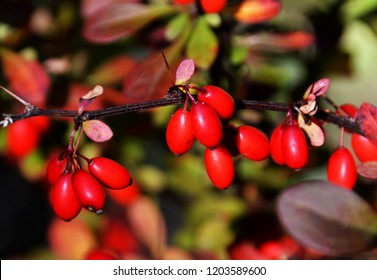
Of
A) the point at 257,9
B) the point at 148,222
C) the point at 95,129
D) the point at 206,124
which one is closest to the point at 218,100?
the point at 206,124

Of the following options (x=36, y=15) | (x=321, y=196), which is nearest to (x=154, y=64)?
(x=321, y=196)

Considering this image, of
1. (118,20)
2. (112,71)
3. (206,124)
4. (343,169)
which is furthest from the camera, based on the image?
(112,71)

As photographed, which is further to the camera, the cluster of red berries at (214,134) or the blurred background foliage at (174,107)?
the blurred background foliage at (174,107)

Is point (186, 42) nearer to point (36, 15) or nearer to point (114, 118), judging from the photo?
point (114, 118)

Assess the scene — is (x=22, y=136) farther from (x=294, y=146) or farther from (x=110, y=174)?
(x=294, y=146)

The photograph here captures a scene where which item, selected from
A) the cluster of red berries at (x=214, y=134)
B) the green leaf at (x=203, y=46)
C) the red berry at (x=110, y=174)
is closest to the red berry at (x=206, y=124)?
the cluster of red berries at (x=214, y=134)

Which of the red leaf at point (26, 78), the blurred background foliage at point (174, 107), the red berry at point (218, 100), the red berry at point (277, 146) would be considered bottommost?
the blurred background foliage at point (174, 107)

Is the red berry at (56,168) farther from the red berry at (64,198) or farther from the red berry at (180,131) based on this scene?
the red berry at (180,131)
